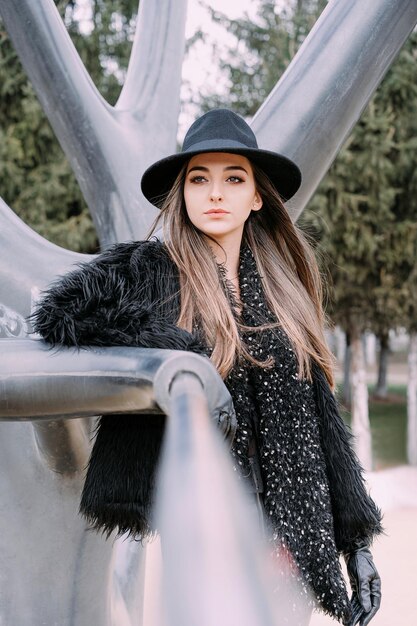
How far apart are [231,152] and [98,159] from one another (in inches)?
40.8

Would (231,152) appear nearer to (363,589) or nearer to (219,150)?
(219,150)

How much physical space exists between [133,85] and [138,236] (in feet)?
1.93

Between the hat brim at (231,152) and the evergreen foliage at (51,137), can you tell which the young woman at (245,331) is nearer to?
the hat brim at (231,152)

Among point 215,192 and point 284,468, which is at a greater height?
point 215,192

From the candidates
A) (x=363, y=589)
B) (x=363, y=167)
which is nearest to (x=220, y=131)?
(x=363, y=589)

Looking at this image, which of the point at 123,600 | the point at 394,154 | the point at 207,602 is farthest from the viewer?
the point at 394,154

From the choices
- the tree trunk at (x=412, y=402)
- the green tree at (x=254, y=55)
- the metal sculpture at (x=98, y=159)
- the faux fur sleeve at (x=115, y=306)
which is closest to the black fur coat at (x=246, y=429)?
the faux fur sleeve at (x=115, y=306)

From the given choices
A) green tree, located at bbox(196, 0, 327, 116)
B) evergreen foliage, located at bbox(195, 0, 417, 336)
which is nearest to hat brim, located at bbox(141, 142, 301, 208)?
evergreen foliage, located at bbox(195, 0, 417, 336)

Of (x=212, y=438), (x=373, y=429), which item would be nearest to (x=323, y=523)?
(x=212, y=438)

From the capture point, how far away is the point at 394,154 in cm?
757

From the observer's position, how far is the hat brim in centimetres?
141

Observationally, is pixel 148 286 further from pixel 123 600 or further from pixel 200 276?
pixel 123 600

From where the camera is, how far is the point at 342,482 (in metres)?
1.55

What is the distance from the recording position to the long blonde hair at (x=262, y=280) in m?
1.35
